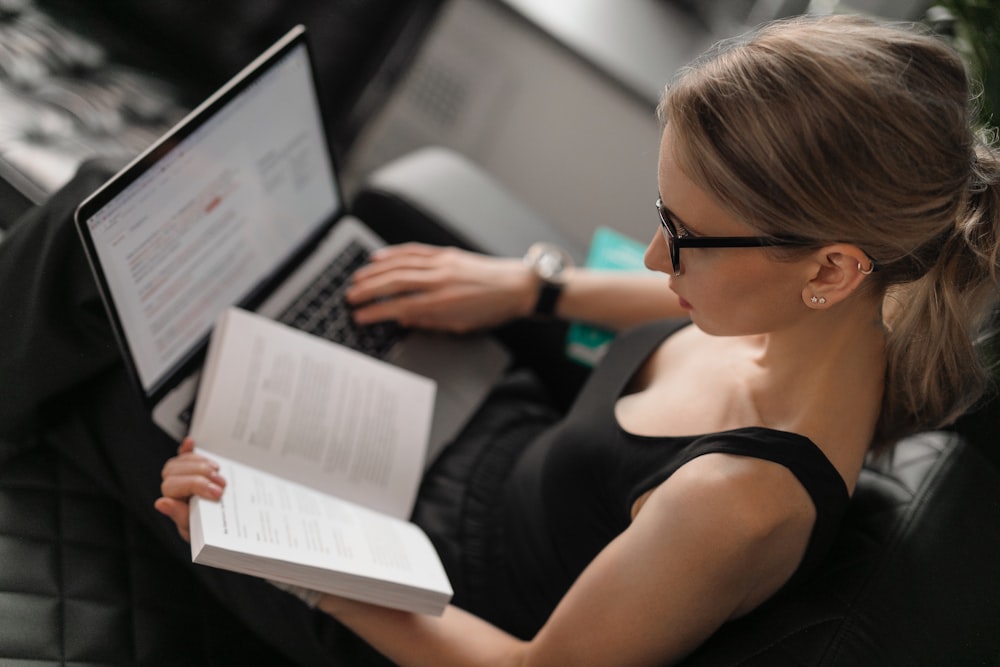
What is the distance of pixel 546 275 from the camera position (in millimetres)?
1324

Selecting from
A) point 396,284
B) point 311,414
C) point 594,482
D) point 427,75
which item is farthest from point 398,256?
point 427,75

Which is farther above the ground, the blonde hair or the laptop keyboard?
the blonde hair

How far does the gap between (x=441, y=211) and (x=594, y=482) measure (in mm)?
572

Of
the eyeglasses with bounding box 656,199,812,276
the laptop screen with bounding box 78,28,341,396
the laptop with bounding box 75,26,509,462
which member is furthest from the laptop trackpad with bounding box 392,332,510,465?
the eyeglasses with bounding box 656,199,812,276

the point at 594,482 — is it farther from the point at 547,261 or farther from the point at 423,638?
the point at 547,261

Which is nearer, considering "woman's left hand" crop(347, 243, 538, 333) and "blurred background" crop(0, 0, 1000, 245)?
"woman's left hand" crop(347, 243, 538, 333)

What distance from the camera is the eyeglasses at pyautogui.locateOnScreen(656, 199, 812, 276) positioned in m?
0.78

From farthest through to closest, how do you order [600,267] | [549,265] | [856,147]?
[600,267], [549,265], [856,147]

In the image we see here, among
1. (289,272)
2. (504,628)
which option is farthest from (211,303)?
(504,628)

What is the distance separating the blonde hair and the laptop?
496 mm

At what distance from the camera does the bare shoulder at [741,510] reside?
81 centimetres

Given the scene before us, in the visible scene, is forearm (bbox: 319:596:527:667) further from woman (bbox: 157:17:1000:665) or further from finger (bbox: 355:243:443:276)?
finger (bbox: 355:243:443:276)

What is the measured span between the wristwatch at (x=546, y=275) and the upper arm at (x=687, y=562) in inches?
19.5

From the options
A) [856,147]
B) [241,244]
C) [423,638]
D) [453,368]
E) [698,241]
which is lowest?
[423,638]
